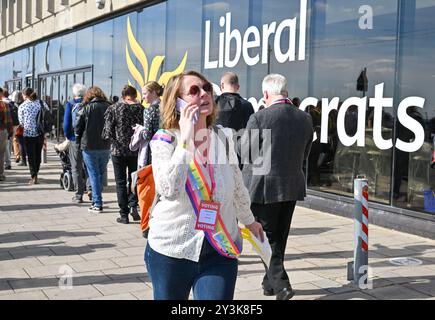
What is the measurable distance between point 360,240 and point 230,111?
2082 millimetres

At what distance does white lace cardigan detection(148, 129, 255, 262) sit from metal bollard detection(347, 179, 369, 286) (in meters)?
2.59

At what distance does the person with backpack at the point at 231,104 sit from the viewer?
623 cm

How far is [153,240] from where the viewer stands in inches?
110

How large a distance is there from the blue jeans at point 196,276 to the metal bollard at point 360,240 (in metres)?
2.66

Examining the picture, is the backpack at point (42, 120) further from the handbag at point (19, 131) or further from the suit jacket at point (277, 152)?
the suit jacket at point (277, 152)

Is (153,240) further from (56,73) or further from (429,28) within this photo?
(56,73)

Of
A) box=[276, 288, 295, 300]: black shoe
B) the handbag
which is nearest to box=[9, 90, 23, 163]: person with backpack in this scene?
the handbag

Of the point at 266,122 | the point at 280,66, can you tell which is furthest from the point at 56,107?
the point at 266,122

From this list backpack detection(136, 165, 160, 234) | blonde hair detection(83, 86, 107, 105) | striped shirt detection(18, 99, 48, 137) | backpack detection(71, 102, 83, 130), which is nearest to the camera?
backpack detection(136, 165, 160, 234)

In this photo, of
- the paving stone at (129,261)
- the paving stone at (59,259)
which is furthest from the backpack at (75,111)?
the paving stone at (129,261)

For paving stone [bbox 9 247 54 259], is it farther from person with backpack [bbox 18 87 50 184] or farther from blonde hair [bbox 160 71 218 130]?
person with backpack [bbox 18 87 50 184]

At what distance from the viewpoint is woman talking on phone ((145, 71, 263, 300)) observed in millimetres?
2691
